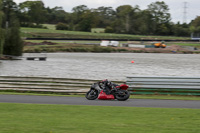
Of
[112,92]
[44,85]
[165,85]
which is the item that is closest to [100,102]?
[112,92]

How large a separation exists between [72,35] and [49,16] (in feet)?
223

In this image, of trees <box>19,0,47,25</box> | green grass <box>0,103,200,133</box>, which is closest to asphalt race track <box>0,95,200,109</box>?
green grass <box>0,103,200,133</box>

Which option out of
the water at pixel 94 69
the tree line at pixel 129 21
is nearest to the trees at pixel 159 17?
the tree line at pixel 129 21

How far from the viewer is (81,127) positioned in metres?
8.97

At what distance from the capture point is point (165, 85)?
1781 centimetres

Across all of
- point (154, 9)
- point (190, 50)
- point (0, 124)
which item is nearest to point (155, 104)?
point (0, 124)

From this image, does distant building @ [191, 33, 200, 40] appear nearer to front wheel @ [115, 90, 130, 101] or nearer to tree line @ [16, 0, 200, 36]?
tree line @ [16, 0, 200, 36]

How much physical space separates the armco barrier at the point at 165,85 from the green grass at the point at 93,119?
561 centimetres

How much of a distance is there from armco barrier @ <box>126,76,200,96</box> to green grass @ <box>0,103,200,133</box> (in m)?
5.61

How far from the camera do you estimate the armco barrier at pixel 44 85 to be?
18.7m

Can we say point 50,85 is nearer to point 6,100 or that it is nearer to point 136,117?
point 6,100

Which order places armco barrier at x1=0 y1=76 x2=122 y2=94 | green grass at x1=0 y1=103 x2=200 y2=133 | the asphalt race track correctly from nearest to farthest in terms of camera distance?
green grass at x1=0 y1=103 x2=200 y2=133
the asphalt race track
armco barrier at x1=0 y1=76 x2=122 y2=94

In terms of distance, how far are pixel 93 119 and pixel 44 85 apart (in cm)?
975

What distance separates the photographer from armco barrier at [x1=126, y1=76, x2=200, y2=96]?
17750 millimetres
